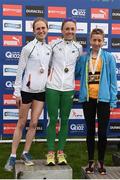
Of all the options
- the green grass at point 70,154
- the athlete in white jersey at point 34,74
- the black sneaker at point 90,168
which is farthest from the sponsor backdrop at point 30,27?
the black sneaker at point 90,168

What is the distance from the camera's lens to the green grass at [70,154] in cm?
599

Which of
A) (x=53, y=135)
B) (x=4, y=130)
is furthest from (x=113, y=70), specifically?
(x=4, y=130)

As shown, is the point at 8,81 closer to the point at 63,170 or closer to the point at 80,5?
the point at 80,5

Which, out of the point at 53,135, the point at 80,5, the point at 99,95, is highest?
the point at 80,5

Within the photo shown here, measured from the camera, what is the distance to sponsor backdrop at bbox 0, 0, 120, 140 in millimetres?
6816

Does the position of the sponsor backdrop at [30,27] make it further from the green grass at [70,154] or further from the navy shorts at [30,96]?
the navy shorts at [30,96]

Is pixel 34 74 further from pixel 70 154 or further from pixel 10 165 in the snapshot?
pixel 70 154

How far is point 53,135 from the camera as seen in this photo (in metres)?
5.14

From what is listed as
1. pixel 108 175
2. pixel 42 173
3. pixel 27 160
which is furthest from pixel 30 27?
pixel 108 175

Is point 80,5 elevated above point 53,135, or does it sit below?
above

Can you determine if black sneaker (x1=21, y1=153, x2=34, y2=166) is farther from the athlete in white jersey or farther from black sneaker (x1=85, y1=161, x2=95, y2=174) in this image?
black sneaker (x1=85, y1=161, x2=95, y2=174)

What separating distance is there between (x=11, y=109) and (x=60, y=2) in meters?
1.84

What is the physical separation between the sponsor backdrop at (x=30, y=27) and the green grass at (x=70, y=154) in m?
0.36

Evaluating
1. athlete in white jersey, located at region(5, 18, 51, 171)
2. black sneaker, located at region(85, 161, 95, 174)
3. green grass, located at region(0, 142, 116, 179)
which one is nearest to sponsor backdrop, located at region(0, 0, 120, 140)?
green grass, located at region(0, 142, 116, 179)
